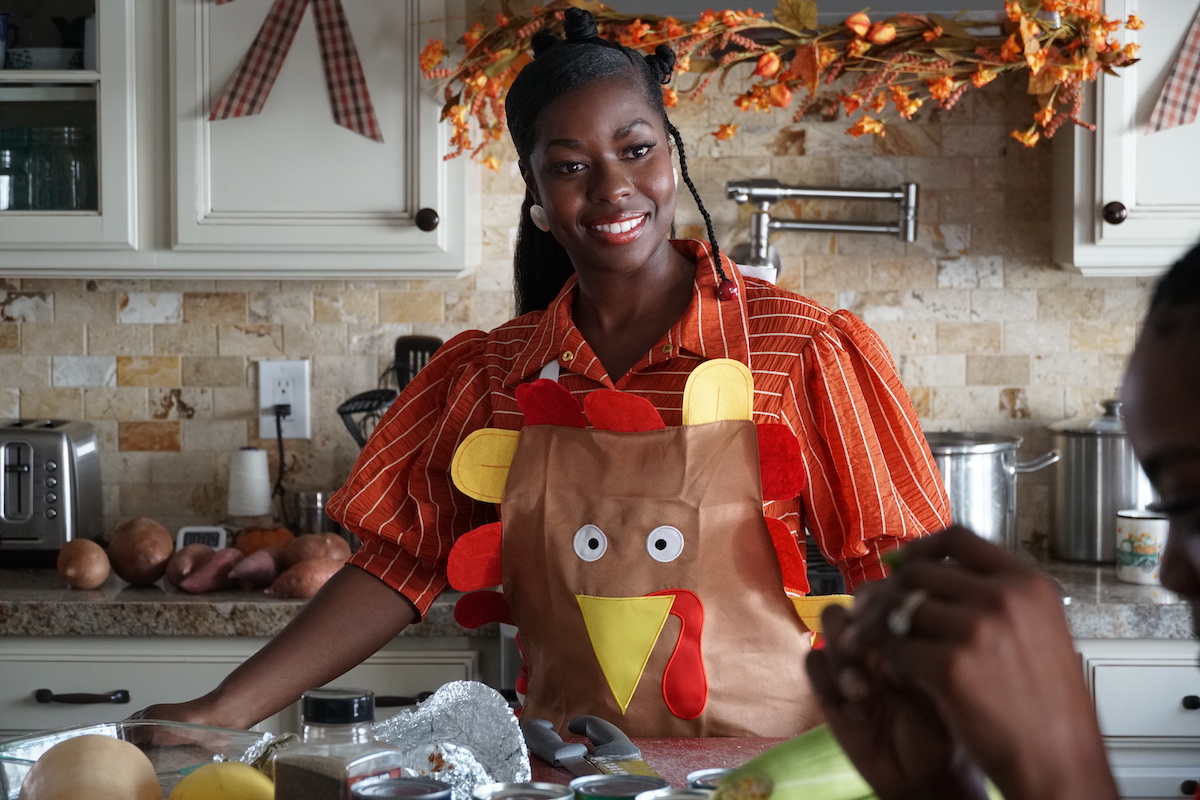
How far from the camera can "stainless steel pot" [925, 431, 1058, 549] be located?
6.51 feet

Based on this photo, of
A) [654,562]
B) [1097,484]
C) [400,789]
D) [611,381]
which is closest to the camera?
[400,789]

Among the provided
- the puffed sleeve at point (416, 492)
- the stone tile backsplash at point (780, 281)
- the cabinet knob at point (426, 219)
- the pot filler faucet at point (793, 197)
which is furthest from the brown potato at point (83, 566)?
the pot filler faucet at point (793, 197)

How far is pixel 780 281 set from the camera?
2338mm

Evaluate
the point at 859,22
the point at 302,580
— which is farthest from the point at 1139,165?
the point at 302,580

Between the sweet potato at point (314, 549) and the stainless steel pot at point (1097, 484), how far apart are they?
132cm

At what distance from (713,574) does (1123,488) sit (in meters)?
1.39

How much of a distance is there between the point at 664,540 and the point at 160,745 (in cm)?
48

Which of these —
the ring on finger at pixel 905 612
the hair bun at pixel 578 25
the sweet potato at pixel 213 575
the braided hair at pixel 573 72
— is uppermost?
the hair bun at pixel 578 25

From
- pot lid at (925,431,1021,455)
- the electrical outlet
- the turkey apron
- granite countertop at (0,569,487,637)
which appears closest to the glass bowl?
the turkey apron

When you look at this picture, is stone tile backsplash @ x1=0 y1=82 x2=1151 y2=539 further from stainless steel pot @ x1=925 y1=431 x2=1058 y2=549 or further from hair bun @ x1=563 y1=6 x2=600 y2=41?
hair bun @ x1=563 y1=6 x2=600 y2=41

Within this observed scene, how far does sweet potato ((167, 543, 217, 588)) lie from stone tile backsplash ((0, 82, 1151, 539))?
0.40 metres

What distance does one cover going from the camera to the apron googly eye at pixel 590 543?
3.56ft

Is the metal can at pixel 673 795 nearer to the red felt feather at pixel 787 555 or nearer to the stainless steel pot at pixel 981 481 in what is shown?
the red felt feather at pixel 787 555

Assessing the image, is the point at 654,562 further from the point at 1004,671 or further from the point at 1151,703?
the point at 1151,703
